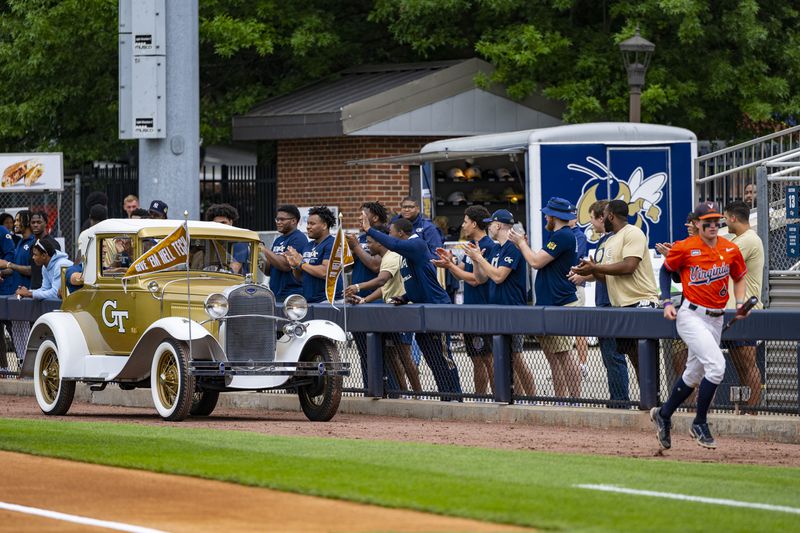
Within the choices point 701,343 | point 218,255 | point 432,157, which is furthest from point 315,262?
point 432,157

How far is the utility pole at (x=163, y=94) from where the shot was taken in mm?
20562

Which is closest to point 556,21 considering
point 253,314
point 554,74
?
point 554,74

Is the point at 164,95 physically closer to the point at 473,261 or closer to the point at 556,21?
the point at 473,261

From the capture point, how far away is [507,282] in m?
Result: 16.0

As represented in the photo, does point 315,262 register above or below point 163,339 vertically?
above

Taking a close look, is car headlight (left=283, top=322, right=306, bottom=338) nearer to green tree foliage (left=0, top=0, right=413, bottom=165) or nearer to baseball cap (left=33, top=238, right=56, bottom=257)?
baseball cap (left=33, top=238, right=56, bottom=257)

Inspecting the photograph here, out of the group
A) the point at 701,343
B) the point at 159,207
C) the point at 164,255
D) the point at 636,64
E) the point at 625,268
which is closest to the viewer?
the point at 701,343

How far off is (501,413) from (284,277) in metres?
3.04

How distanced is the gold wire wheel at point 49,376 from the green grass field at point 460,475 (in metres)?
2.41

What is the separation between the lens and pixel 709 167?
2389 cm

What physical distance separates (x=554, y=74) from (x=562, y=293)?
13.2 metres

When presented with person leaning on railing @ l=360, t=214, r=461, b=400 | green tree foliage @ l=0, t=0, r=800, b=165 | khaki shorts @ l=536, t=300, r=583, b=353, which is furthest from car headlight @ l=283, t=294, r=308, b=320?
green tree foliage @ l=0, t=0, r=800, b=165

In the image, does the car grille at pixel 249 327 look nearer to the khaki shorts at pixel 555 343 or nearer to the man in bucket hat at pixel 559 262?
the man in bucket hat at pixel 559 262

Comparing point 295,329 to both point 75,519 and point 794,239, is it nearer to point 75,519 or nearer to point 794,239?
point 794,239
